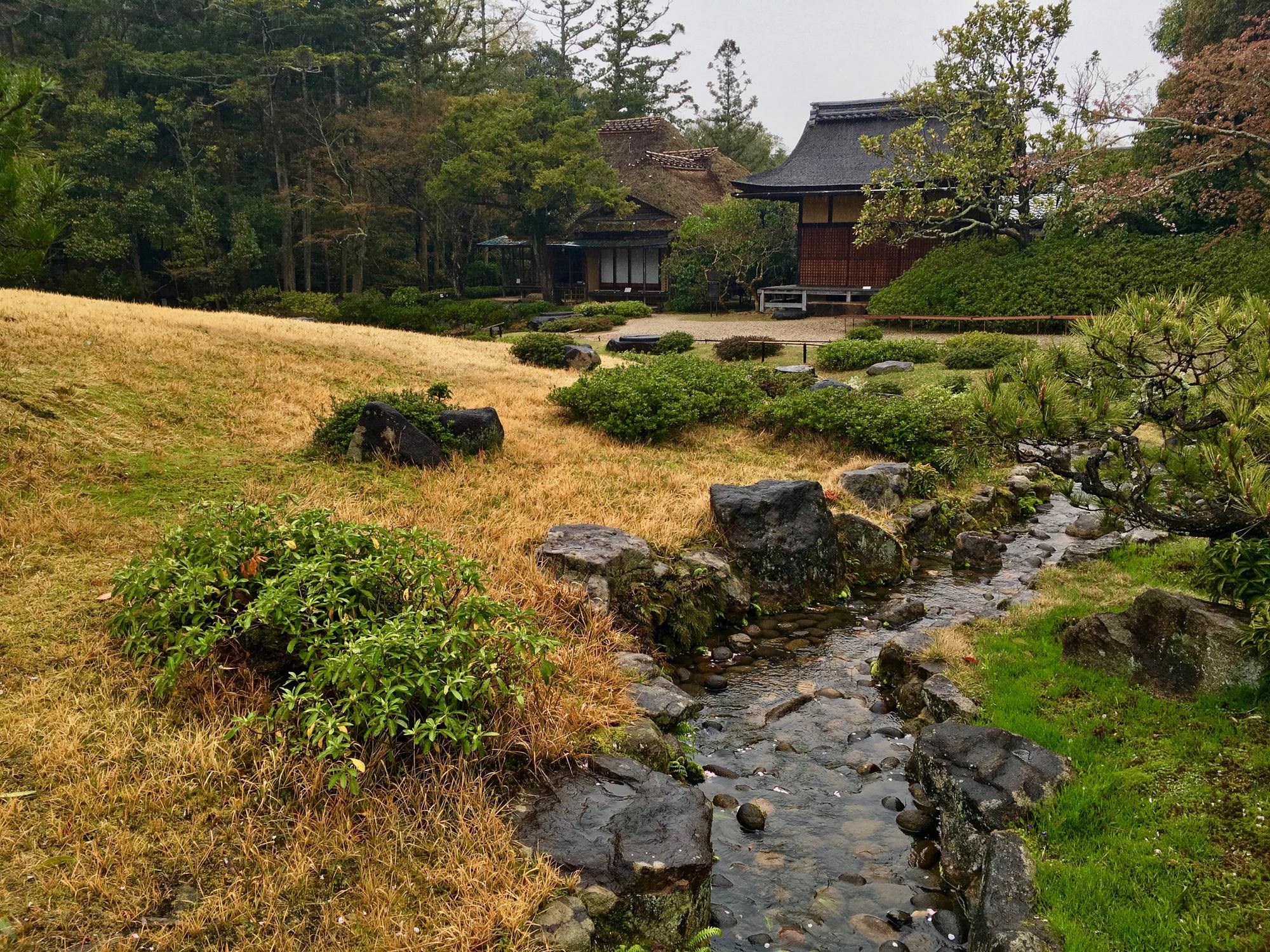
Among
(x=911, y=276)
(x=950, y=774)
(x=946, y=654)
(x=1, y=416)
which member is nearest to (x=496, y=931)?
(x=950, y=774)

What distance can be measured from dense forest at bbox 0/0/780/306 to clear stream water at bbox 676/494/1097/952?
28.1m

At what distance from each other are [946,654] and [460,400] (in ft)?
28.6

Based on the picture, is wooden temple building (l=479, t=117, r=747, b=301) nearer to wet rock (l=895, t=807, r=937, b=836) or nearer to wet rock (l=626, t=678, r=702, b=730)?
wet rock (l=626, t=678, r=702, b=730)

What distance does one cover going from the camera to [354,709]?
15.3ft

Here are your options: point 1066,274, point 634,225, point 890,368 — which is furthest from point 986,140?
point 634,225

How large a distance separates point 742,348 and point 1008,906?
17.8 metres

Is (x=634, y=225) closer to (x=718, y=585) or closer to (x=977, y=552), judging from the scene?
(x=977, y=552)

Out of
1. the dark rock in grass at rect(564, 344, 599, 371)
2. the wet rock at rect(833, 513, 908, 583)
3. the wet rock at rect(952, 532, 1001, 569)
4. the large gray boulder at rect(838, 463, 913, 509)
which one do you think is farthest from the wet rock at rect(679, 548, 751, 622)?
the dark rock in grass at rect(564, 344, 599, 371)

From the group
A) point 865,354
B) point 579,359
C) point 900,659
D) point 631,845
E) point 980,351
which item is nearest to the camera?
point 631,845

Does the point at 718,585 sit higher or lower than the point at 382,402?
lower

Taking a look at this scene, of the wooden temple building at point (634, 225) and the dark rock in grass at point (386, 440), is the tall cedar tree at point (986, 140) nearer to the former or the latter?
the wooden temple building at point (634, 225)

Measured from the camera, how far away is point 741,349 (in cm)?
2111

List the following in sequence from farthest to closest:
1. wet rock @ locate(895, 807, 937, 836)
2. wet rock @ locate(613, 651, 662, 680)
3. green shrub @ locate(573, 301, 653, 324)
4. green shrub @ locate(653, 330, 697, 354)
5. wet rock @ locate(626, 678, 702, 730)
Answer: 1. green shrub @ locate(573, 301, 653, 324)
2. green shrub @ locate(653, 330, 697, 354)
3. wet rock @ locate(613, 651, 662, 680)
4. wet rock @ locate(626, 678, 702, 730)
5. wet rock @ locate(895, 807, 937, 836)

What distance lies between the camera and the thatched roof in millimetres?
38469
